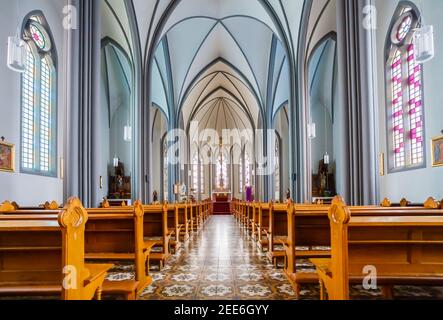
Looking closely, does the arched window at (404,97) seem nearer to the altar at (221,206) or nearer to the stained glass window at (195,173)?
the altar at (221,206)

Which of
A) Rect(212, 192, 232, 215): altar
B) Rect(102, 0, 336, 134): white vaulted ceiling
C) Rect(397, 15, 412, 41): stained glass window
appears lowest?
Rect(212, 192, 232, 215): altar

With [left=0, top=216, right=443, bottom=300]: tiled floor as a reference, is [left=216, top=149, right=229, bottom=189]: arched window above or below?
above

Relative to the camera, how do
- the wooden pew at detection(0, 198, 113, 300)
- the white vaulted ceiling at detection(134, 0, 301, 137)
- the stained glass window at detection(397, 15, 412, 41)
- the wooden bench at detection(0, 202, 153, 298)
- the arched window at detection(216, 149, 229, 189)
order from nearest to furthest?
the wooden pew at detection(0, 198, 113, 300) < the wooden bench at detection(0, 202, 153, 298) < the stained glass window at detection(397, 15, 412, 41) < the white vaulted ceiling at detection(134, 0, 301, 137) < the arched window at detection(216, 149, 229, 189)

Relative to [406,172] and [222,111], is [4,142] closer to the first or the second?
[406,172]

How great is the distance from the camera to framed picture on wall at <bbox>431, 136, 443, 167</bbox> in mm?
8965

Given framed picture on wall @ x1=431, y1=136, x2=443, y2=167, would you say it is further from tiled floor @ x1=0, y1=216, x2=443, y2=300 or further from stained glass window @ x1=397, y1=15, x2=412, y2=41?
tiled floor @ x1=0, y1=216, x2=443, y2=300

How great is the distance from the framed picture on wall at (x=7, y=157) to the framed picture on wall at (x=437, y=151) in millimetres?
11617

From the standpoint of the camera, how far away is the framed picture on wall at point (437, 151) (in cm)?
896

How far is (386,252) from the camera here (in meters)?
3.27

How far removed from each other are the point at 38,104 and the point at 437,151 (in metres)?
12.3

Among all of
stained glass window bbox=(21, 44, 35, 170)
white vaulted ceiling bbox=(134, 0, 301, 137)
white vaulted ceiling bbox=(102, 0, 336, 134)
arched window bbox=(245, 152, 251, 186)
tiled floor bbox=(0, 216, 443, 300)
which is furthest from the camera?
arched window bbox=(245, 152, 251, 186)

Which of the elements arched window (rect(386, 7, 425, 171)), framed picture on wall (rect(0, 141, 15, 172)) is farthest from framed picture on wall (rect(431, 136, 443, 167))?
framed picture on wall (rect(0, 141, 15, 172))

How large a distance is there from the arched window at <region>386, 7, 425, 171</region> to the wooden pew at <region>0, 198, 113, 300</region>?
10.2 metres
